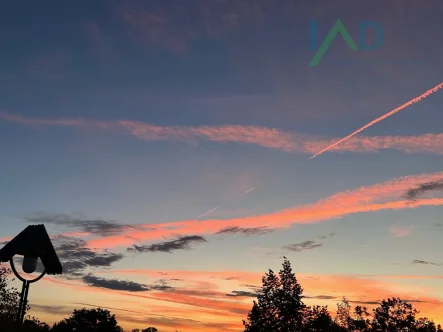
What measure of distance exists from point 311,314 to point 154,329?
131 m

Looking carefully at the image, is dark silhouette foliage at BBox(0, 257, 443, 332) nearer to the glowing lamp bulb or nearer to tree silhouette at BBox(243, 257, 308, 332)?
tree silhouette at BBox(243, 257, 308, 332)

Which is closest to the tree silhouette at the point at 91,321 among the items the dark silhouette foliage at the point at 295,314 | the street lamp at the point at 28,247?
the dark silhouette foliage at the point at 295,314

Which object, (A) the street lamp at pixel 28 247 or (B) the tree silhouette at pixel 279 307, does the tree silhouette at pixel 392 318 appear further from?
(A) the street lamp at pixel 28 247

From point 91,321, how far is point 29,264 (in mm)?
123165

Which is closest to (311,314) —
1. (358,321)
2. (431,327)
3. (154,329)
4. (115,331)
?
(358,321)

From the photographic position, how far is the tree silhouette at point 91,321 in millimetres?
122375

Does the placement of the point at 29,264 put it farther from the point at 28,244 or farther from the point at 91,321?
the point at 91,321

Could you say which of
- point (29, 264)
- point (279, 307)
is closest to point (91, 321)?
point (279, 307)

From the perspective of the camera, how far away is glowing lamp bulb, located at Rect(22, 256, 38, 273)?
13164 mm

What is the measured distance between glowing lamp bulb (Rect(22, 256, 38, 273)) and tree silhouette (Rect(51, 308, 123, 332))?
119278 mm

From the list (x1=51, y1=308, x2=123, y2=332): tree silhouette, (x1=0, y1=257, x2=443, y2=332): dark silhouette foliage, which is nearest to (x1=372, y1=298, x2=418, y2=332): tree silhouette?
(x1=0, y1=257, x2=443, y2=332): dark silhouette foliage

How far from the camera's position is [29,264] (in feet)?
43.3

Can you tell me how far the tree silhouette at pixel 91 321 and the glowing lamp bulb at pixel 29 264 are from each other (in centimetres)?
11928

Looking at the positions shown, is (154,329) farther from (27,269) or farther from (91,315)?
(27,269)
